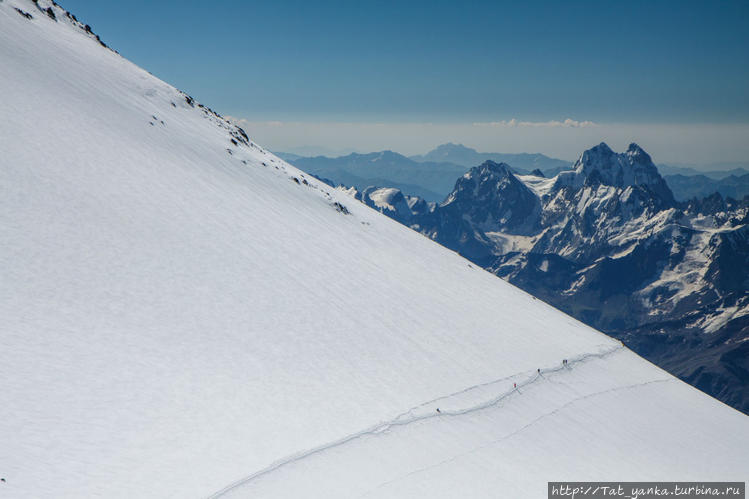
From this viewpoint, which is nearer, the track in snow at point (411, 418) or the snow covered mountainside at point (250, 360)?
the track in snow at point (411, 418)

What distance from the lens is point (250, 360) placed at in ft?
77.7

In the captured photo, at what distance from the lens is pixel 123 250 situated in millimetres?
29453

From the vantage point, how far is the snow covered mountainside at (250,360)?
1678 centimetres

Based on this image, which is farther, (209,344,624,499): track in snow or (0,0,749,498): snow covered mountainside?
(0,0,749,498): snow covered mountainside

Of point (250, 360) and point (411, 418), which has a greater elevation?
point (250, 360)

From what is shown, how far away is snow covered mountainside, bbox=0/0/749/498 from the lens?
1678 centimetres

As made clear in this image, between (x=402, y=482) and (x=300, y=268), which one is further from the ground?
(x=300, y=268)

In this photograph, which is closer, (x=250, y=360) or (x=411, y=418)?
(x=411, y=418)

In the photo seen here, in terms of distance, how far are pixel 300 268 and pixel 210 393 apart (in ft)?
64.4

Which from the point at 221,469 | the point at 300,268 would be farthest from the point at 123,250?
the point at 221,469

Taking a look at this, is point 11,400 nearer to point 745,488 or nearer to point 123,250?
point 123,250

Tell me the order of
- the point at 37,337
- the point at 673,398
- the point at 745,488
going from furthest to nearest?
the point at 673,398
the point at 745,488
the point at 37,337

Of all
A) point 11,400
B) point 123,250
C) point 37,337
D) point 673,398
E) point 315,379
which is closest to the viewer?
point 11,400

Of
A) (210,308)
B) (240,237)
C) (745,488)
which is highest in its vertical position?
(240,237)
